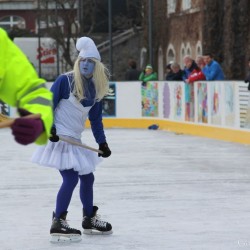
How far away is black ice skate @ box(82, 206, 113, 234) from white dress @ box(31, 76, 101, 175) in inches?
18.8

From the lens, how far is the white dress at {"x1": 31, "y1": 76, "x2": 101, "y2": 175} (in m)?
8.54

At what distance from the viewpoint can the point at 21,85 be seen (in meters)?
4.40

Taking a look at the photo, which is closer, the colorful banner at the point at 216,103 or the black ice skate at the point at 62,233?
the black ice skate at the point at 62,233

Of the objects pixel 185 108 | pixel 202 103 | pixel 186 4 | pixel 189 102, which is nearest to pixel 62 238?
pixel 202 103

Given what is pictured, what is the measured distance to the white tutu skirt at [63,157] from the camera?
28.0ft

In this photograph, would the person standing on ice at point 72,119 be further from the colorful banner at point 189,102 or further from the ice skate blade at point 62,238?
the colorful banner at point 189,102

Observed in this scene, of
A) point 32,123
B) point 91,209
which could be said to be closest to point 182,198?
point 91,209

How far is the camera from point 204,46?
39938 mm

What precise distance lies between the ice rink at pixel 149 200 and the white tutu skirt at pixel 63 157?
574 mm

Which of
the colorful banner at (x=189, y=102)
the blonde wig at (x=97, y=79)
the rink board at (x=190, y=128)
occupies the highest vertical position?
the blonde wig at (x=97, y=79)

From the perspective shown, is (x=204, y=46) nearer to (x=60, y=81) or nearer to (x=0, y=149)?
(x=0, y=149)

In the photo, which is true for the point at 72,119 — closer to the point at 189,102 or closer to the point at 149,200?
the point at 149,200

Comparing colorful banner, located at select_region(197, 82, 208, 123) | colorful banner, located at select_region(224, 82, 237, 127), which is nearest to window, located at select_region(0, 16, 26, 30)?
colorful banner, located at select_region(197, 82, 208, 123)

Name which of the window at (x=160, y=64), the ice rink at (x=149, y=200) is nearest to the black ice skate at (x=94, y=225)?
the ice rink at (x=149, y=200)
